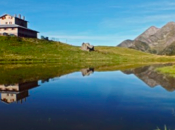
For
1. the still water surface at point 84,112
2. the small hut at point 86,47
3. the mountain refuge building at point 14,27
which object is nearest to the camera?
the still water surface at point 84,112

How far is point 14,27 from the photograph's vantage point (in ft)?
366

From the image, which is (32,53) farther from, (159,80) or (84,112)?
(84,112)

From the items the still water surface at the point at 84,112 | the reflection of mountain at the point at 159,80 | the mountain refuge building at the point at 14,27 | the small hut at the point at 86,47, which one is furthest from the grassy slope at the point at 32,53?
the still water surface at the point at 84,112

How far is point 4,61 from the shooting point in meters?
77.6

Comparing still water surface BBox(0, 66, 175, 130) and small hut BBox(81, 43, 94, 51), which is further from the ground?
small hut BBox(81, 43, 94, 51)

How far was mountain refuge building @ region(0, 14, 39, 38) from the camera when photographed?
112625 millimetres

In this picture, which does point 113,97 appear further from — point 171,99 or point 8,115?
point 8,115

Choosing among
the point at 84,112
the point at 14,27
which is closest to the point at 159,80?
the point at 84,112

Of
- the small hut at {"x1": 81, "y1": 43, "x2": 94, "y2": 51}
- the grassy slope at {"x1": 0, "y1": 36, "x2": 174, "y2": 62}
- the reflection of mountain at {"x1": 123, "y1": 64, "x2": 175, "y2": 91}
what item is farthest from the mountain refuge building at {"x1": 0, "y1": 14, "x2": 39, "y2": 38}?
the reflection of mountain at {"x1": 123, "y1": 64, "x2": 175, "y2": 91}

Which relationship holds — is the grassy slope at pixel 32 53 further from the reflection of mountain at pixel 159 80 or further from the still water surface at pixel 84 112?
the still water surface at pixel 84 112

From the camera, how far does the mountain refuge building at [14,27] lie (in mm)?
112625

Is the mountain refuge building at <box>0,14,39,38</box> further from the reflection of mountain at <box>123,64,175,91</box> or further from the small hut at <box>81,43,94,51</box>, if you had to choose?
the reflection of mountain at <box>123,64,175,91</box>

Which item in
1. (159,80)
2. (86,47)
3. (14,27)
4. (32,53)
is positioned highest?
(14,27)

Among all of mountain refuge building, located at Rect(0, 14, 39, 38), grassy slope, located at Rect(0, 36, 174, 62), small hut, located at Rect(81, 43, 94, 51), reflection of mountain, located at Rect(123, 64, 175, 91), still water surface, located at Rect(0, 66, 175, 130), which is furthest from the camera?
small hut, located at Rect(81, 43, 94, 51)
